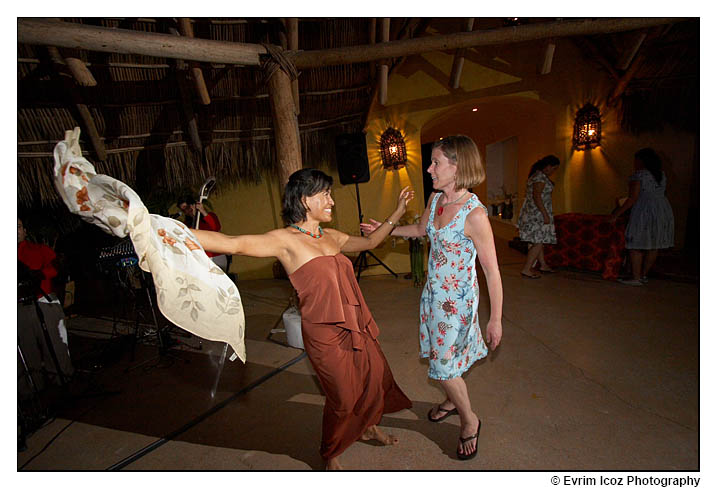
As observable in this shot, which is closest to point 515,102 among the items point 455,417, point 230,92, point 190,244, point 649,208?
point 649,208

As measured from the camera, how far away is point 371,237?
216 centimetres

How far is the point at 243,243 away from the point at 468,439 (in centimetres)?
155

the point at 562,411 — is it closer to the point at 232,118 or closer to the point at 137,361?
the point at 137,361

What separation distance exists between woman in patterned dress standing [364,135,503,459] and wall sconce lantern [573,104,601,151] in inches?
209

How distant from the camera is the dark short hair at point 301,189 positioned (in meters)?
1.81

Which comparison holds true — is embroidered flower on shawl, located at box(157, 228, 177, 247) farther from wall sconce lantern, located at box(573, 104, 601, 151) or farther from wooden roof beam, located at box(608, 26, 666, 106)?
wall sconce lantern, located at box(573, 104, 601, 151)

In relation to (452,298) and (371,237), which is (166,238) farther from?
(452,298)

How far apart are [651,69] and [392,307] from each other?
17.3 ft

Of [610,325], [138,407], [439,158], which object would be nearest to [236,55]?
[439,158]

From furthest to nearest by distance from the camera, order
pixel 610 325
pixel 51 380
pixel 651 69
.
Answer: pixel 651 69, pixel 610 325, pixel 51 380

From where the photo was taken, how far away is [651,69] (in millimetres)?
5391

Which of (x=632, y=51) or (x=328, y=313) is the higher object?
(x=632, y=51)

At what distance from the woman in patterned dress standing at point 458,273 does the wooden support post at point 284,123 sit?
1.87 m

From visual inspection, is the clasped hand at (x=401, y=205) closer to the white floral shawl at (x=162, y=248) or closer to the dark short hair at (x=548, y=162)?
the white floral shawl at (x=162, y=248)
